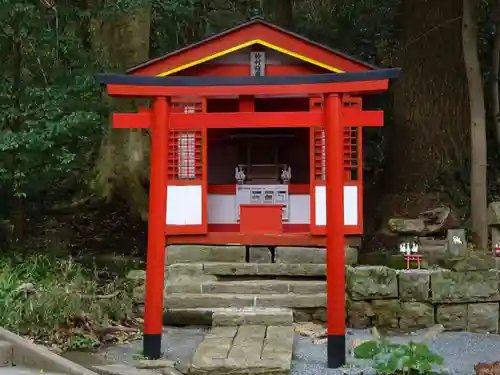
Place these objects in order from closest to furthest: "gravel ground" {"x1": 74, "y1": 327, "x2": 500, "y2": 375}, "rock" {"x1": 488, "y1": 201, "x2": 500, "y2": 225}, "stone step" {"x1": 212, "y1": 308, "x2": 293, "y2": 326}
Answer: "gravel ground" {"x1": 74, "y1": 327, "x2": 500, "y2": 375}
"stone step" {"x1": 212, "y1": 308, "x2": 293, "y2": 326}
"rock" {"x1": 488, "y1": 201, "x2": 500, "y2": 225}

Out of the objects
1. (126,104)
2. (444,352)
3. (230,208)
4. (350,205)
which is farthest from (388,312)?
(126,104)

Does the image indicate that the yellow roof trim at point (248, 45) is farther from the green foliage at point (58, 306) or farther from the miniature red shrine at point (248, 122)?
the green foliage at point (58, 306)

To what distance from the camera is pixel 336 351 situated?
6.46 m

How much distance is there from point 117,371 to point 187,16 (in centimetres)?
894

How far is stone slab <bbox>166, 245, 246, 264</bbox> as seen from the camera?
1012 cm

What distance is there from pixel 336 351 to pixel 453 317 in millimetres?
2821

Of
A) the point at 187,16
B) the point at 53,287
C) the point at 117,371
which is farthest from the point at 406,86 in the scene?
the point at 117,371

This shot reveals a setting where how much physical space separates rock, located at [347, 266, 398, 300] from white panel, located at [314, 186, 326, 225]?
99 centimetres

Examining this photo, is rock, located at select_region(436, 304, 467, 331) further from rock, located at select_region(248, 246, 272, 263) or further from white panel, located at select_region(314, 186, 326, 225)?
rock, located at select_region(248, 246, 272, 263)

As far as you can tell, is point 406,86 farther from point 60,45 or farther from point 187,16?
point 60,45

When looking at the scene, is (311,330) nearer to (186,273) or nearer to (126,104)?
(186,273)

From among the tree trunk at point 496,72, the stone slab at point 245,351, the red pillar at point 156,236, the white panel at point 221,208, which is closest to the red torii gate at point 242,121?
the red pillar at point 156,236

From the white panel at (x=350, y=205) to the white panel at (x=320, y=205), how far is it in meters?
0.65

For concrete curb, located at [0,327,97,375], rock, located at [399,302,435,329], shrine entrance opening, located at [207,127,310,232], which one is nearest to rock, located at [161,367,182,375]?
concrete curb, located at [0,327,97,375]
